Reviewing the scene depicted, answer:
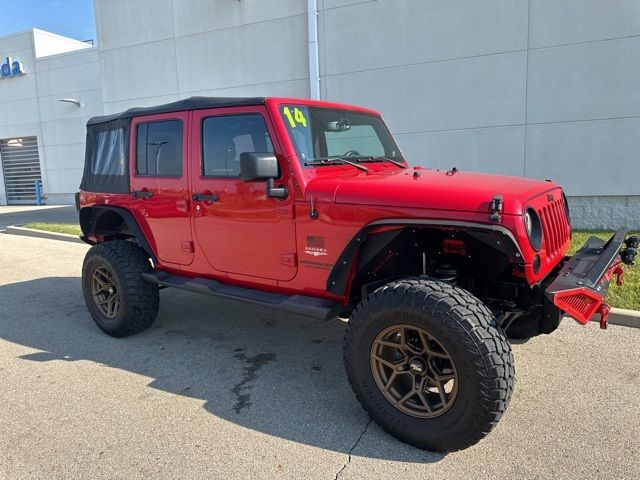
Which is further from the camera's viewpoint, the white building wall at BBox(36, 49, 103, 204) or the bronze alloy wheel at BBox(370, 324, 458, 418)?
the white building wall at BBox(36, 49, 103, 204)

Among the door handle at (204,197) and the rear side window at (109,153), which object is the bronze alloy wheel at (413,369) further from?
the rear side window at (109,153)

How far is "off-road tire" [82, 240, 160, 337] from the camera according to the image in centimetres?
443

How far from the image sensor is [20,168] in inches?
854

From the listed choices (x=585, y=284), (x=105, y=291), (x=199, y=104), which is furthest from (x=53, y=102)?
(x=585, y=284)

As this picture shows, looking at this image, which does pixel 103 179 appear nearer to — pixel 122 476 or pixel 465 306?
pixel 122 476

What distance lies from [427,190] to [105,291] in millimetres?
3376

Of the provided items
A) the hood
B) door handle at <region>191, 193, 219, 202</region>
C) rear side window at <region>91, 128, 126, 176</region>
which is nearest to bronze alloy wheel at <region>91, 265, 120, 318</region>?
rear side window at <region>91, 128, 126, 176</region>

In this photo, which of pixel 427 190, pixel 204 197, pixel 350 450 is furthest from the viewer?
pixel 204 197

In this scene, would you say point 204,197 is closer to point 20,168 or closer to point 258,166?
point 258,166

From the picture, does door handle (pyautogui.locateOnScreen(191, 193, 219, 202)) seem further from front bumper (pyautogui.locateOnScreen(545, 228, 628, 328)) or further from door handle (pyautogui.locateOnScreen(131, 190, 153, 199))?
front bumper (pyautogui.locateOnScreen(545, 228, 628, 328))

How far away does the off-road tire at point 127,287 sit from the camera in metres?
4.43

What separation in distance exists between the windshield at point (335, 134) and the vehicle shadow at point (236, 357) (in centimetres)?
165

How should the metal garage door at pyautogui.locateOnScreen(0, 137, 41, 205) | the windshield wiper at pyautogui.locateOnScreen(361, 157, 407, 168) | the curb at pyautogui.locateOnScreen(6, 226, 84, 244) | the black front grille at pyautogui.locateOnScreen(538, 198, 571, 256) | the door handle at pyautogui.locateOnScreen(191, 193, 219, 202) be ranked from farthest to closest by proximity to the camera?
the metal garage door at pyautogui.locateOnScreen(0, 137, 41, 205) → the curb at pyautogui.locateOnScreen(6, 226, 84, 244) → the windshield wiper at pyautogui.locateOnScreen(361, 157, 407, 168) → the door handle at pyautogui.locateOnScreen(191, 193, 219, 202) → the black front grille at pyautogui.locateOnScreen(538, 198, 571, 256)

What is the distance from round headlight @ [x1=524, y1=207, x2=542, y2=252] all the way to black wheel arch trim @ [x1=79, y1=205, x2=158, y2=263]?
3.20 meters
